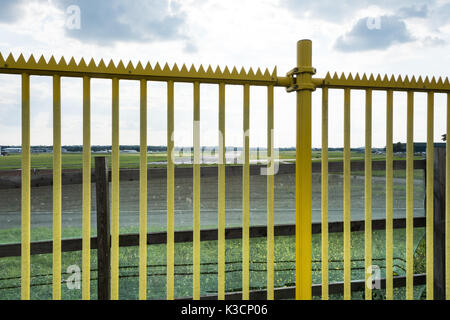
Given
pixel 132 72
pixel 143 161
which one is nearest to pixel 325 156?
pixel 143 161

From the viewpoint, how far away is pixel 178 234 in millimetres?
2611

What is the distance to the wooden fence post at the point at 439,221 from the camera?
304cm

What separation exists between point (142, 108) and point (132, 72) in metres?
0.24

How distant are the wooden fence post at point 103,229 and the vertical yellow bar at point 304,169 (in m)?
1.49

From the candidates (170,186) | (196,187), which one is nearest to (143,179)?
(170,186)

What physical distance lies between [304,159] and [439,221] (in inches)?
75.3

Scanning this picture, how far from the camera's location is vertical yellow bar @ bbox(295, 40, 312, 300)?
2188mm

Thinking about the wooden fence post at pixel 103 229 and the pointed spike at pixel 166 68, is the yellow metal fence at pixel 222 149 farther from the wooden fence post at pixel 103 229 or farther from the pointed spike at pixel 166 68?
the wooden fence post at pixel 103 229

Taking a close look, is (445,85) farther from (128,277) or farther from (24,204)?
(128,277)

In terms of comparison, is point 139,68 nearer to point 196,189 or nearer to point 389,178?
point 196,189

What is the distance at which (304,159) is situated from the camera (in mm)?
2189

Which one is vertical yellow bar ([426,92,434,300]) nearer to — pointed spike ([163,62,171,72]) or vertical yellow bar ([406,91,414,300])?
vertical yellow bar ([406,91,414,300])

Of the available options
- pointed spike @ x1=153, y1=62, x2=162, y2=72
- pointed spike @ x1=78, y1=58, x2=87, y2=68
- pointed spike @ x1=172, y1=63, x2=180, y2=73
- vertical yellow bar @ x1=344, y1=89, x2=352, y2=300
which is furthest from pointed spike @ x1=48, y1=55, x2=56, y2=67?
vertical yellow bar @ x1=344, y1=89, x2=352, y2=300
